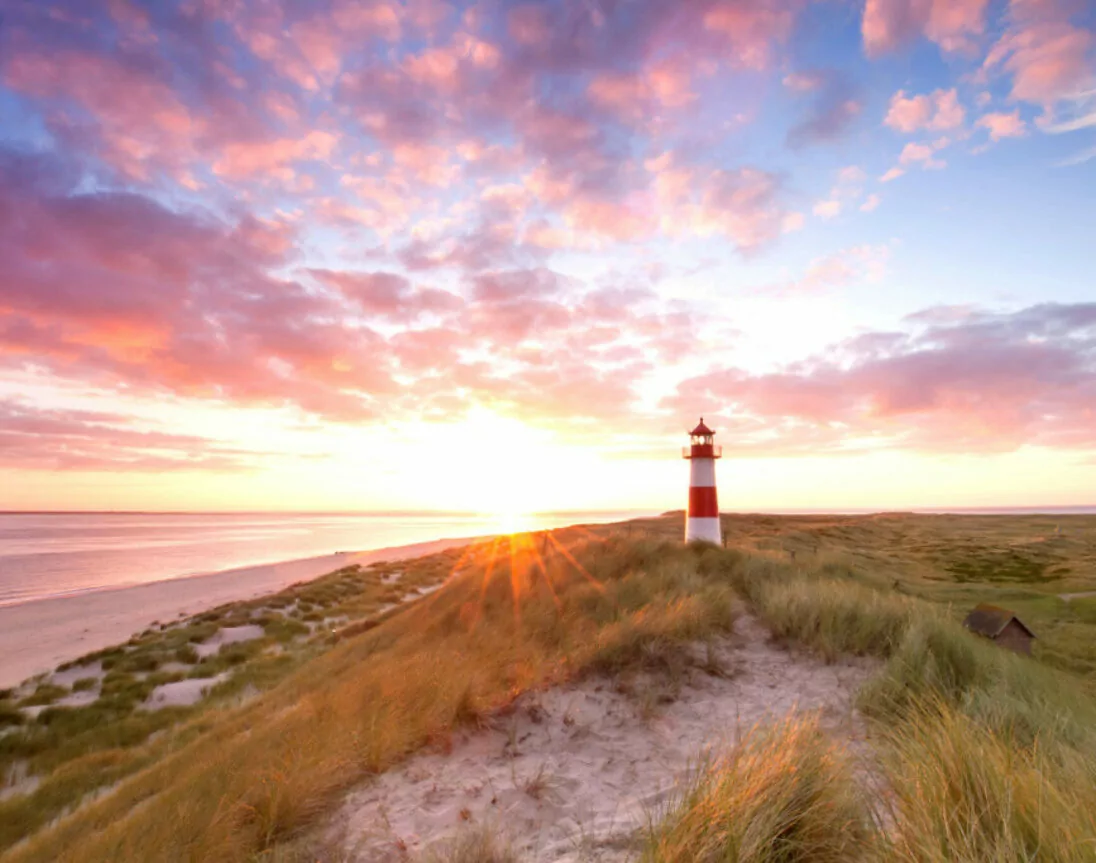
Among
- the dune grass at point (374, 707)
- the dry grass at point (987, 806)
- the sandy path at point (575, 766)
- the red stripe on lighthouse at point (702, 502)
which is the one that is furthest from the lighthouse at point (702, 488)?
the dry grass at point (987, 806)

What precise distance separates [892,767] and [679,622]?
3.83 m

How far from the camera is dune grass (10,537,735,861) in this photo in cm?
445

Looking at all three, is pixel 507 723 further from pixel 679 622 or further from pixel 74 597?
pixel 74 597

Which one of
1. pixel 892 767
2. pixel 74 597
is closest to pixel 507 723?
pixel 892 767

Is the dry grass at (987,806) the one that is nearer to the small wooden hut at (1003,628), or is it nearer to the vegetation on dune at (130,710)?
the vegetation on dune at (130,710)

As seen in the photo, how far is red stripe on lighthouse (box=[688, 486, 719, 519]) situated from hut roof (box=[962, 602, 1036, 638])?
804 cm

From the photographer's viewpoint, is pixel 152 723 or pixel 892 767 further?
pixel 152 723

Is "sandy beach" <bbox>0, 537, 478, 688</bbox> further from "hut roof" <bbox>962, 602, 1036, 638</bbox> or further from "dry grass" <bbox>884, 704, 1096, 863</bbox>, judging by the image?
"hut roof" <bbox>962, 602, 1036, 638</bbox>

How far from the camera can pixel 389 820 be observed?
436 cm

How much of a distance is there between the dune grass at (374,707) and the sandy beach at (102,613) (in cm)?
1339

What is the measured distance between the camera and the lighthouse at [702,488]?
724 inches

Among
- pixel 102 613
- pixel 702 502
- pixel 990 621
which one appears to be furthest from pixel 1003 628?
pixel 102 613

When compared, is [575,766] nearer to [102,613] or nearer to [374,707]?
[374,707]

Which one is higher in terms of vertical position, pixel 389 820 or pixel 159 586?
pixel 389 820
